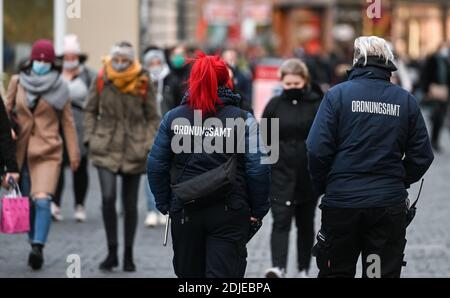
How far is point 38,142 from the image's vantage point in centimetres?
1079

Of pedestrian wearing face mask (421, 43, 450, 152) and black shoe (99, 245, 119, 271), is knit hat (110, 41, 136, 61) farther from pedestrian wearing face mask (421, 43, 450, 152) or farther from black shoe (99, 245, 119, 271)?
pedestrian wearing face mask (421, 43, 450, 152)

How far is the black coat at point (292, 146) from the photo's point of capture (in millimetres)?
10164

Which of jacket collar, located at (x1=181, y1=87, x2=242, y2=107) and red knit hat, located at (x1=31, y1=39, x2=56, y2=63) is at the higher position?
jacket collar, located at (x1=181, y1=87, x2=242, y2=107)

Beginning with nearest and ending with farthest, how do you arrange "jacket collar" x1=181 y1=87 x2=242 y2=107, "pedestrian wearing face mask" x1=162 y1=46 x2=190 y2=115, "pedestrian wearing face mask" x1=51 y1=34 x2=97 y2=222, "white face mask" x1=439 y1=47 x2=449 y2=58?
1. "jacket collar" x1=181 y1=87 x2=242 y2=107
2. "pedestrian wearing face mask" x1=51 y1=34 x2=97 y2=222
3. "pedestrian wearing face mask" x1=162 y1=46 x2=190 y2=115
4. "white face mask" x1=439 y1=47 x2=449 y2=58

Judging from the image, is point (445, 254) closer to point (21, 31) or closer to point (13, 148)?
point (13, 148)

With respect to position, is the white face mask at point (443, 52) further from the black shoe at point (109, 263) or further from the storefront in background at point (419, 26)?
the storefront in background at point (419, 26)

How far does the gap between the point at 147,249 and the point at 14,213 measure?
7.64 feet

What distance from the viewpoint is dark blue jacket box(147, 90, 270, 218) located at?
701cm

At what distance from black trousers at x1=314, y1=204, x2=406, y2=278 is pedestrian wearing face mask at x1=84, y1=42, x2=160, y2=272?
138 inches

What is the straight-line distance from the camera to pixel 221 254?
693 cm

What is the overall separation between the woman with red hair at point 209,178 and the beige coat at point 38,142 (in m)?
3.74

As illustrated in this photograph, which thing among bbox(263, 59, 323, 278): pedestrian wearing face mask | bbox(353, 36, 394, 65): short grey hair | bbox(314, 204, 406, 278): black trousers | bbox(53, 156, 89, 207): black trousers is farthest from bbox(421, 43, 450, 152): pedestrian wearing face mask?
bbox(314, 204, 406, 278): black trousers

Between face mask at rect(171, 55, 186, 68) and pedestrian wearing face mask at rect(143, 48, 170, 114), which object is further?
face mask at rect(171, 55, 186, 68)
